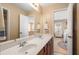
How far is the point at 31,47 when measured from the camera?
162 centimetres

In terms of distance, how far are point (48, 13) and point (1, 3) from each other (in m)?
0.68

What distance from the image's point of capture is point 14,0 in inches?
64.3

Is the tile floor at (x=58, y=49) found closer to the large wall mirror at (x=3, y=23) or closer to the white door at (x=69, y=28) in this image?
the white door at (x=69, y=28)

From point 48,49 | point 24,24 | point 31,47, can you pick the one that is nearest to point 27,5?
point 24,24

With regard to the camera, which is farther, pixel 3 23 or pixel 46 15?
pixel 46 15

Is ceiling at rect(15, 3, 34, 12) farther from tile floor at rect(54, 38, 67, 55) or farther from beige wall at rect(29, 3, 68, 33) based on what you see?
tile floor at rect(54, 38, 67, 55)

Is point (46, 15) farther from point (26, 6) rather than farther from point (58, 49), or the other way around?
point (58, 49)

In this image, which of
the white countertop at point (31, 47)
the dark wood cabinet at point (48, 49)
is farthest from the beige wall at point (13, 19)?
the dark wood cabinet at point (48, 49)

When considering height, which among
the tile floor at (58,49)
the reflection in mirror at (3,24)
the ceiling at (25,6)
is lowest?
the tile floor at (58,49)

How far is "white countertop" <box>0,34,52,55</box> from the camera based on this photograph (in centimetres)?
156

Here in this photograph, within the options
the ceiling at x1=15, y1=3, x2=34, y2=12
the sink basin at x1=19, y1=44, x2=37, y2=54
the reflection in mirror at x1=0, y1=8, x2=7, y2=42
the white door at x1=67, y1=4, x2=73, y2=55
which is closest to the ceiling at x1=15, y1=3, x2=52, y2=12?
the ceiling at x1=15, y1=3, x2=34, y2=12

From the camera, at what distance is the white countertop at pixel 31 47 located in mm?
1558
